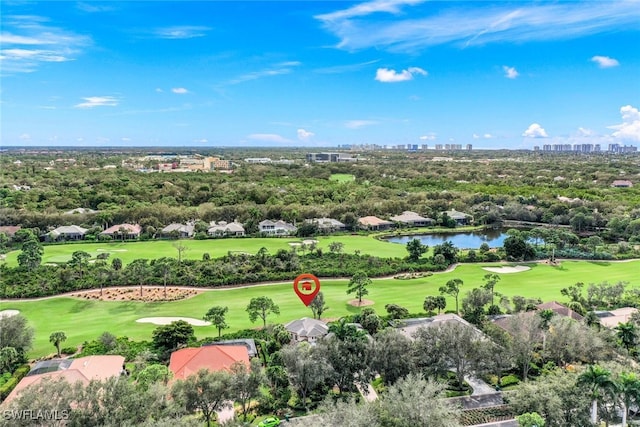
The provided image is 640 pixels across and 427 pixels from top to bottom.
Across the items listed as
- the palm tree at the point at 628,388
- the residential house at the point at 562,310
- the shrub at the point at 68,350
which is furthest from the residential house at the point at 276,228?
the palm tree at the point at 628,388

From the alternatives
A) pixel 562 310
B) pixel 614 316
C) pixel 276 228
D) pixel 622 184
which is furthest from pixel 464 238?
pixel 622 184

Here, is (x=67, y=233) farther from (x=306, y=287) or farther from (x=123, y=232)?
(x=306, y=287)

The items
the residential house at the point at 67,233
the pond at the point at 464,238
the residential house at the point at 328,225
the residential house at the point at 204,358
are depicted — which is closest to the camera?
the residential house at the point at 204,358

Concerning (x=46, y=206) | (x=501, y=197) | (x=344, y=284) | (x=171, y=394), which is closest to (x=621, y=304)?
(x=344, y=284)

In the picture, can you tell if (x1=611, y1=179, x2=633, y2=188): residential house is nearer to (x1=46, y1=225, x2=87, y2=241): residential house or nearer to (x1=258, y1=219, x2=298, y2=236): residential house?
(x1=258, y1=219, x2=298, y2=236): residential house

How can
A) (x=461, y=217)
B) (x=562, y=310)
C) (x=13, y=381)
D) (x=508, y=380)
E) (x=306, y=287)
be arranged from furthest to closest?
(x=461, y=217) < (x=306, y=287) < (x=562, y=310) < (x=508, y=380) < (x=13, y=381)

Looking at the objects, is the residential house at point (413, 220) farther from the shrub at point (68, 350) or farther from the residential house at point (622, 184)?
the residential house at point (622, 184)
